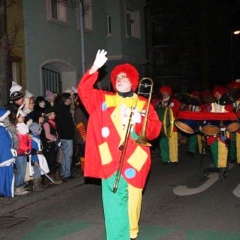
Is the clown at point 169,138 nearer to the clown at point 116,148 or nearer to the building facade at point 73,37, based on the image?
the building facade at point 73,37

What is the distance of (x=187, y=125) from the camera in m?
8.99

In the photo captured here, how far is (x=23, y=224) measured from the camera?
21.7 feet

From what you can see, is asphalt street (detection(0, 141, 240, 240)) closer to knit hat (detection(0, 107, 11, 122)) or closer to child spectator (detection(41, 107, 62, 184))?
child spectator (detection(41, 107, 62, 184))

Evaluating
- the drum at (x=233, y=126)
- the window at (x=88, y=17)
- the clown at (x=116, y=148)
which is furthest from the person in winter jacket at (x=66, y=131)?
the window at (x=88, y=17)

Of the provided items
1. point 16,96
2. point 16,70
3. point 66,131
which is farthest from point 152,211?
point 16,70

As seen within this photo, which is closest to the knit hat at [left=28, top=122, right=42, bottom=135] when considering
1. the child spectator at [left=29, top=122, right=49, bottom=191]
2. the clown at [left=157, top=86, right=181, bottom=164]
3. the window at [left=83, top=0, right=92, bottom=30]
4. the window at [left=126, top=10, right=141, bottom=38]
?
the child spectator at [left=29, top=122, right=49, bottom=191]

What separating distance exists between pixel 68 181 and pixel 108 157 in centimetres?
479

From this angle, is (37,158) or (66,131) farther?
(66,131)

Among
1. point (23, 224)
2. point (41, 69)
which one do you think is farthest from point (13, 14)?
point (23, 224)

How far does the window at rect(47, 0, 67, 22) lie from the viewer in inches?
625

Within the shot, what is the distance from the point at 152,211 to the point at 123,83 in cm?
274

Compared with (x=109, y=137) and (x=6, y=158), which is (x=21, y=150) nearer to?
(x=6, y=158)

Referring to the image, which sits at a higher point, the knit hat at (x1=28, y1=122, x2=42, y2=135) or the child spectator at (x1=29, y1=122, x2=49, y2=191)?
the knit hat at (x1=28, y1=122, x2=42, y2=135)

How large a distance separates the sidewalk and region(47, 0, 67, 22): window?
26.1 feet
